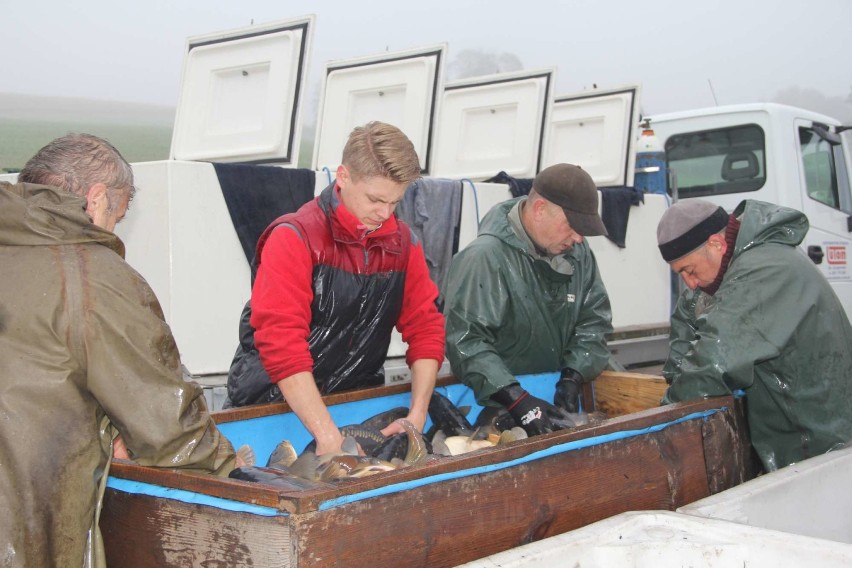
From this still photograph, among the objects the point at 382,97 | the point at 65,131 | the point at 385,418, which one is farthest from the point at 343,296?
the point at 65,131

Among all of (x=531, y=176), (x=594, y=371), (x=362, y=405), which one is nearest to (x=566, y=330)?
(x=594, y=371)

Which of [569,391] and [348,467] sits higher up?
[569,391]

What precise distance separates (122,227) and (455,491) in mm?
2918

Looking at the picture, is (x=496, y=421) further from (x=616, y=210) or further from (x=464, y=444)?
(x=616, y=210)

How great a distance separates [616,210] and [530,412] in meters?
3.80

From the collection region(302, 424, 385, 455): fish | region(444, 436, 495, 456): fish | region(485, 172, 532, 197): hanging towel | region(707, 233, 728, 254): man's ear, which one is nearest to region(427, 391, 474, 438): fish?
region(444, 436, 495, 456): fish

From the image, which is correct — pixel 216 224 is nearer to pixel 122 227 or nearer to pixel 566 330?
pixel 122 227

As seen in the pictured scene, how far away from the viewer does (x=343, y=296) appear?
10.4 ft

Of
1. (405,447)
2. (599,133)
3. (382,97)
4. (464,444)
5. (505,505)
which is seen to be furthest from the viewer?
(599,133)

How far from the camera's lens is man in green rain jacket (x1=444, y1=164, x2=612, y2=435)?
11.8 ft

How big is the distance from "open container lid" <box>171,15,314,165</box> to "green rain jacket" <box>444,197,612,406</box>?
1.83 meters

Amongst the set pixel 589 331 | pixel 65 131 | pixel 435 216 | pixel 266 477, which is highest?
pixel 65 131

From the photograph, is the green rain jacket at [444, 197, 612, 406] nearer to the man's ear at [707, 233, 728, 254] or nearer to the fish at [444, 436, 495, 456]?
the fish at [444, 436, 495, 456]

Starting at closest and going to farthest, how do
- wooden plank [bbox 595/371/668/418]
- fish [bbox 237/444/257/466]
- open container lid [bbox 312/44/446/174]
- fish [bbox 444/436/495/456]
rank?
fish [bbox 237/444/257/466]
fish [bbox 444/436/495/456]
wooden plank [bbox 595/371/668/418]
open container lid [bbox 312/44/446/174]
